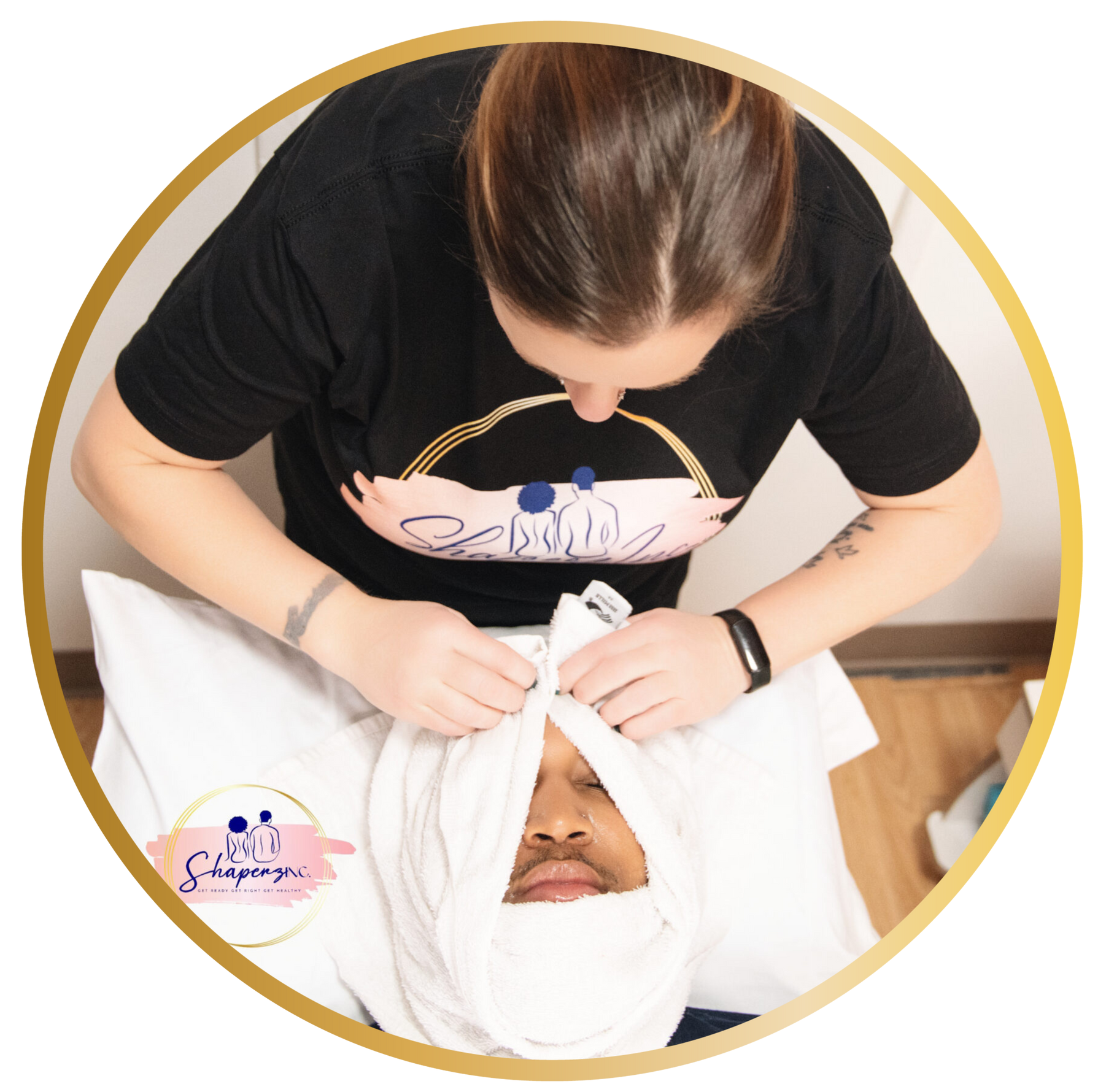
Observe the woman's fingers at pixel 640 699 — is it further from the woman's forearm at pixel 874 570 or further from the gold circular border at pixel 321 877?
the gold circular border at pixel 321 877

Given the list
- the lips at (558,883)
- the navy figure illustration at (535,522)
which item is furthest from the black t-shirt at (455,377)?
the lips at (558,883)

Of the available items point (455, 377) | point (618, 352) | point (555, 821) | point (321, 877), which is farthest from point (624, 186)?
point (321, 877)

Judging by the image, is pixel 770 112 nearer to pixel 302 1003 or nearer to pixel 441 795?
pixel 441 795

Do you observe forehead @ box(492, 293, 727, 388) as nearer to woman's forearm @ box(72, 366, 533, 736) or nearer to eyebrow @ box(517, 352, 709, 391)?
eyebrow @ box(517, 352, 709, 391)

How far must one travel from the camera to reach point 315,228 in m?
0.48

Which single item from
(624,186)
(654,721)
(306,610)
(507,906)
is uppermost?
(624,186)

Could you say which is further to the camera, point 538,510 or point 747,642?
point 747,642

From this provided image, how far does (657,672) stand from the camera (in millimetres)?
638

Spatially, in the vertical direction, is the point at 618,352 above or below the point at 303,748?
above

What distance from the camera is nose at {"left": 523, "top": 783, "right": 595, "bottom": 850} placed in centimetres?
60

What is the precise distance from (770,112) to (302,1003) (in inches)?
27.2

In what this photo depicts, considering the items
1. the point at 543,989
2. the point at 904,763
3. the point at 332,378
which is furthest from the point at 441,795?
the point at 904,763

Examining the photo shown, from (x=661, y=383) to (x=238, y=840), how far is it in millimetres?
477

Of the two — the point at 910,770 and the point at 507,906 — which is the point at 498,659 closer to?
the point at 507,906
